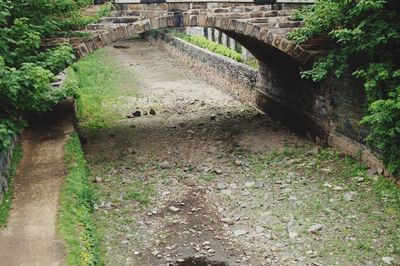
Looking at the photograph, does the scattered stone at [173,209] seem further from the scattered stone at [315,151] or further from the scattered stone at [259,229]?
the scattered stone at [315,151]

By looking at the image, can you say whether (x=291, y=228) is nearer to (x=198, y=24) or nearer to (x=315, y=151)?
(x=315, y=151)

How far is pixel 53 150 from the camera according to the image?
8328 millimetres

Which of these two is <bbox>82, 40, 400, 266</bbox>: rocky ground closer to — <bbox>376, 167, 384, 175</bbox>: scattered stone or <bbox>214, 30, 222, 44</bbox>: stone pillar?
<bbox>376, 167, 384, 175</bbox>: scattered stone

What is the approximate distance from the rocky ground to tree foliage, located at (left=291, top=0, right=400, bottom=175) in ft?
3.13

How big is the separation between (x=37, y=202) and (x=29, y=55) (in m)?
2.85

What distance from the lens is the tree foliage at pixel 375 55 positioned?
7.20m

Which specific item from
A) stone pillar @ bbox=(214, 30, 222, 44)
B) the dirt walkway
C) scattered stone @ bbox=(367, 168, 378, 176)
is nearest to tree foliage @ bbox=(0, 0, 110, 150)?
the dirt walkway

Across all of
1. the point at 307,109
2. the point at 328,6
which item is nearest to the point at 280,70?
the point at 307,109

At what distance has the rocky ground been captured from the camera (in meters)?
6.50

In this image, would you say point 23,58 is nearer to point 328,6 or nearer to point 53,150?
point 53,150

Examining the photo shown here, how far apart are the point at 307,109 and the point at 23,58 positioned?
6.48 m

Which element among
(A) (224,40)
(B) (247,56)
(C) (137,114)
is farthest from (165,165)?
(A) (224,40)

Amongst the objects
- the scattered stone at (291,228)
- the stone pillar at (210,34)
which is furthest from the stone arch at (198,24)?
the stone pillar at (210,34)

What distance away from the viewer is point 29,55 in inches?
312
